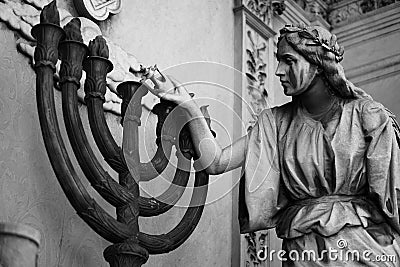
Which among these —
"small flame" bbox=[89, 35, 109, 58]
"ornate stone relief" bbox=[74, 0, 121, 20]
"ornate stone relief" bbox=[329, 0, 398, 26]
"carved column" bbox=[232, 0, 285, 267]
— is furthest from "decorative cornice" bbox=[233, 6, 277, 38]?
"small flame" bbox=[89, 35, 109, 58]

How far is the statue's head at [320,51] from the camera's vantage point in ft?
8.89

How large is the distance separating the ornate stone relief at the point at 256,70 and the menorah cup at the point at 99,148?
1111 millimetres

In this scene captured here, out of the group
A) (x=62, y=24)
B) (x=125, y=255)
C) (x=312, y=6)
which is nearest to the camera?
(x=125, y=255)

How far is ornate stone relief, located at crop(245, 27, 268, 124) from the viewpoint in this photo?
379cm

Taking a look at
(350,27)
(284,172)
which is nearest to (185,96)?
(284,172)

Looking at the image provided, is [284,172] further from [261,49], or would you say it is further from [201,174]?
[261,49]

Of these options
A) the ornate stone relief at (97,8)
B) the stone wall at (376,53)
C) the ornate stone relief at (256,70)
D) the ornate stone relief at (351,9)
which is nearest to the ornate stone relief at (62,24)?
the ornate stone relief at (97,8)

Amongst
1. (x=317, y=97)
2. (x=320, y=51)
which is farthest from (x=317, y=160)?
(x=320, y=51)

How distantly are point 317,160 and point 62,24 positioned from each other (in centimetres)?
93

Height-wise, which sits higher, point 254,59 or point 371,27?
point 371,27

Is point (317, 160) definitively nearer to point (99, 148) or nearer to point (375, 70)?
point (99, 148)

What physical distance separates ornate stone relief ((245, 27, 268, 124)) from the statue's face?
0.99m

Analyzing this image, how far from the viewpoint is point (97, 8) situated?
306 cm

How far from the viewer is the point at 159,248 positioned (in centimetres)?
260
